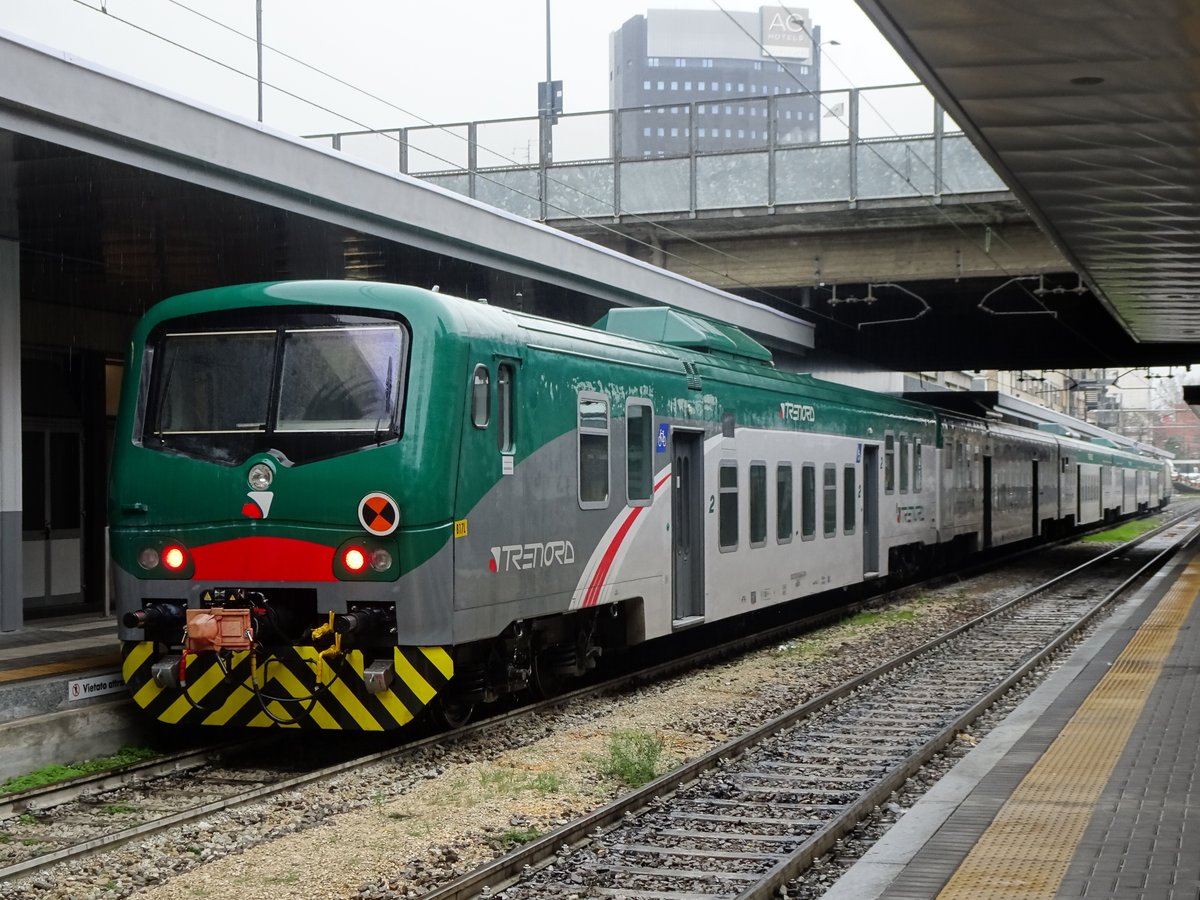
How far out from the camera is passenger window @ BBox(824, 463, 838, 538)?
17906mm

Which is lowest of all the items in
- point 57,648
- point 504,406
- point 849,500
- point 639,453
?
point 57,648

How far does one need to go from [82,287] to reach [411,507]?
792 centimetres

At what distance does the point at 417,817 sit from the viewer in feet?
26.2

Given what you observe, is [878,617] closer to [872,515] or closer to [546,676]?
[872,515]

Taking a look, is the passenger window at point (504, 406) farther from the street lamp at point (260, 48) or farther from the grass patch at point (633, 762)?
the street lamp at point (260, 48)

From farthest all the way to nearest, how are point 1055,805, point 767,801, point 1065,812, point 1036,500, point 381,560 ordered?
point 1036,500 → point 381,560 → point 767,801 → point 1055,805 → point 1065,812

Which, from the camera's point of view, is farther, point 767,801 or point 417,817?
point 767,801

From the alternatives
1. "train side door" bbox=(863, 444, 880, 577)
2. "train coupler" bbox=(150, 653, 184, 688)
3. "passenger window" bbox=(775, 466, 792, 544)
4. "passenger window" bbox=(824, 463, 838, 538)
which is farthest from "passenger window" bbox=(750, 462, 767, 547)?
"train coupler" bbox=(150, 653, 184, 688)

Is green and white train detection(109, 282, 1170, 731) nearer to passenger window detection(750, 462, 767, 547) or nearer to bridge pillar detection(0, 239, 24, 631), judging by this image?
bridge pillar detection(0, 239, 24, 631)

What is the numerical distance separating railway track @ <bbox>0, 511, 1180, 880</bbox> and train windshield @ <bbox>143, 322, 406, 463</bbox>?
2056 millimetres

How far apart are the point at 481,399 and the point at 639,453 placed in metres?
2.86

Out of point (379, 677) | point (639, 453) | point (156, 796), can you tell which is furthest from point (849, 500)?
point (156, 796)

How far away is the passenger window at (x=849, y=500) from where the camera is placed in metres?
18.7

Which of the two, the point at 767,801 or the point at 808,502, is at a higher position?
the point at 808,502
